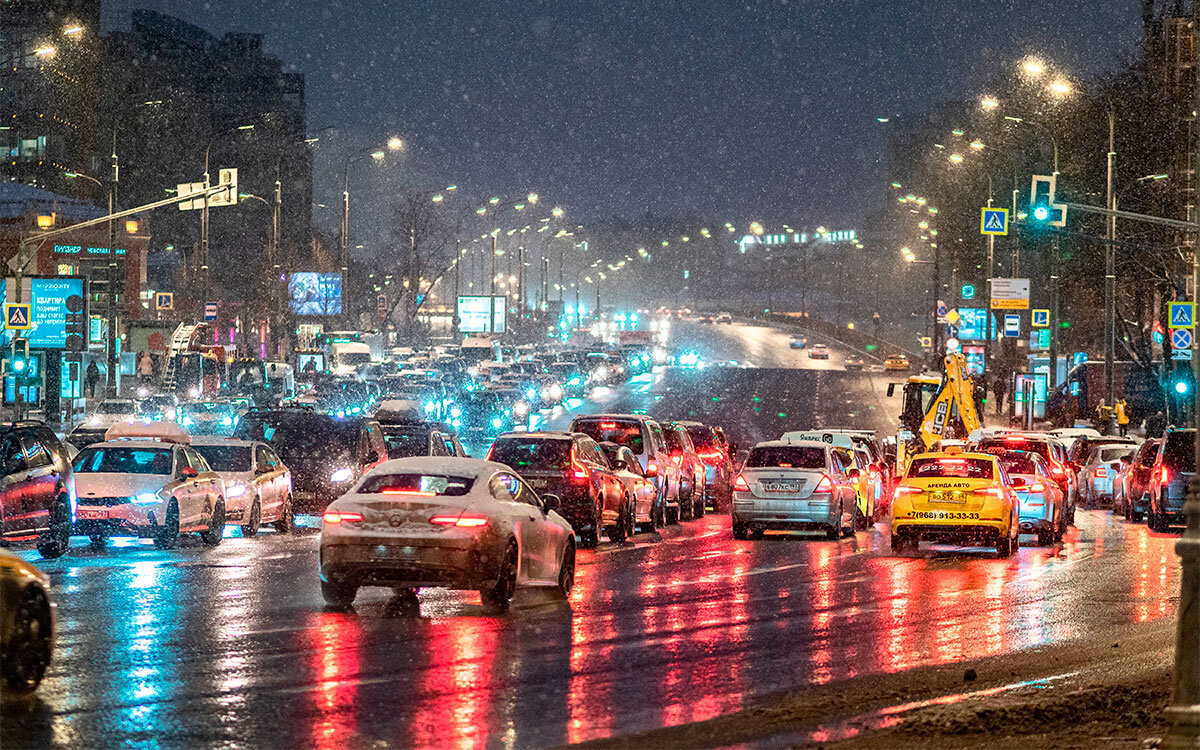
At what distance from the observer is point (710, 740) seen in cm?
928

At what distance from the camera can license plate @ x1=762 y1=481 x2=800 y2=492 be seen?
27062mm

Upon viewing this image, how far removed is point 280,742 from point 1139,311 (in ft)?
192

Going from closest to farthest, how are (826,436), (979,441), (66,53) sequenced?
(979,441)
(826,436)
(66,53)

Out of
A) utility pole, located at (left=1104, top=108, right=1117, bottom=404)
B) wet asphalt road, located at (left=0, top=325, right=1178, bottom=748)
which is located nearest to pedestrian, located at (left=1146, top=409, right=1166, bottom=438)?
utility pole, located at (left=1104, top=108, right=1117, bottom=404)

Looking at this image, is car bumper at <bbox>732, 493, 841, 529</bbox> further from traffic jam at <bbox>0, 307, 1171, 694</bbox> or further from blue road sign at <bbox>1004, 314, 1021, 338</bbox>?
blue road sign at <bbox>1004, 314, 1021, 338</bbox>

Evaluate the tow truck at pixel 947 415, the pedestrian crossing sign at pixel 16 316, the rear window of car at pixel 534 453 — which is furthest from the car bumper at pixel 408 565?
the pedestrian crossing sign at pixel 16 316

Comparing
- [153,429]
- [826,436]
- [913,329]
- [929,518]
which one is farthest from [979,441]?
[913,329]

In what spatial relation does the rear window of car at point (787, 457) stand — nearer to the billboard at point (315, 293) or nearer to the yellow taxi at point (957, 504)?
the yellow taxi at point (957, 504)

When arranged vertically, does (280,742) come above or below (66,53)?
below

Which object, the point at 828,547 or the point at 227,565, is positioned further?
the point at 828,547

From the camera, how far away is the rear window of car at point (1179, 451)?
97.9ft

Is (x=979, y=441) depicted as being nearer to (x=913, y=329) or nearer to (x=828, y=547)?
(x=828, y=547)

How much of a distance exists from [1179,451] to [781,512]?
7943 millimetres

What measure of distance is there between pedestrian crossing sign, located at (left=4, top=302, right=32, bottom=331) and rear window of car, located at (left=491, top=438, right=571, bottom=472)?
83.0ft
